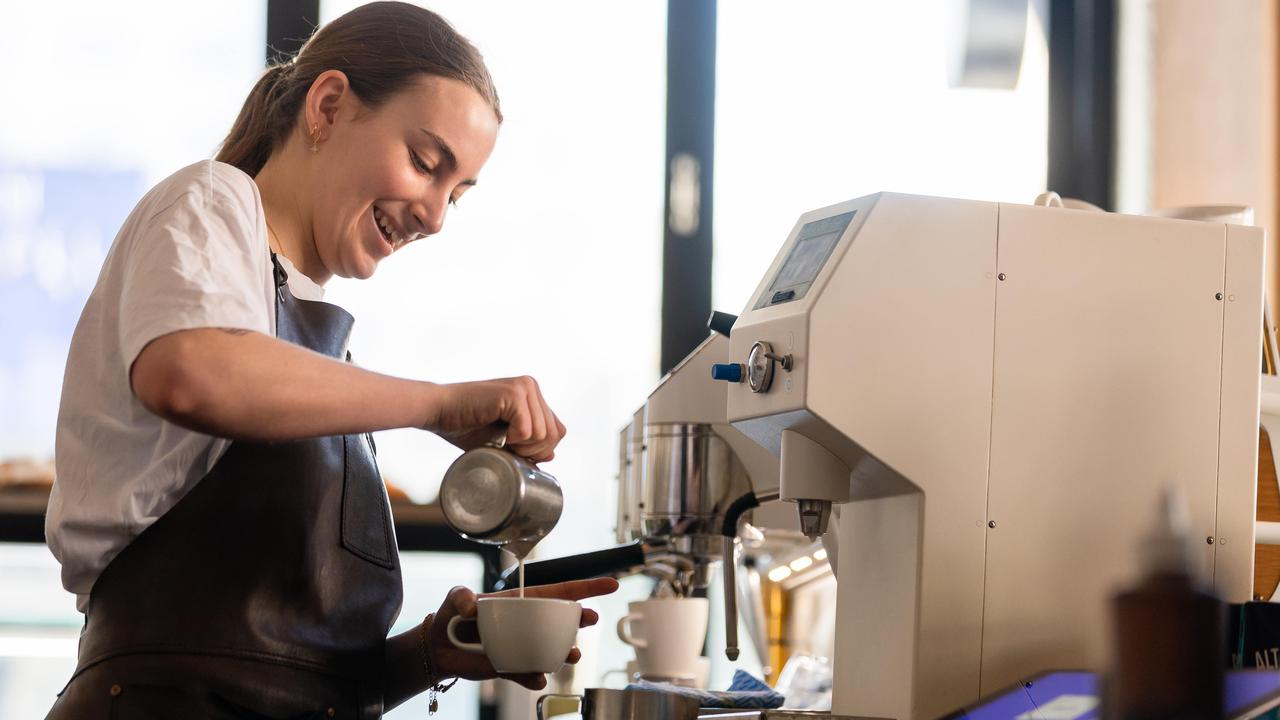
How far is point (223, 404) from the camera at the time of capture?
92 centimetres

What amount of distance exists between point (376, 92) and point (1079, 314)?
0.68 m

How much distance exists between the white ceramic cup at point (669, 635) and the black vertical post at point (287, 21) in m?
1.63

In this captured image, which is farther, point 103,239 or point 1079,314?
point 103,239

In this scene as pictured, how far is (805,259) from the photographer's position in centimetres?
117

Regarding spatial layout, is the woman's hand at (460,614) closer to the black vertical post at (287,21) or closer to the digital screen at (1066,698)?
the digital screen at (1066,698)

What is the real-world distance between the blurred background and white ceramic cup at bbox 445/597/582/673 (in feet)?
5.20

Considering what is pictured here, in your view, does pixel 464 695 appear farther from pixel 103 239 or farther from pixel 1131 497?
pixel 1131 497

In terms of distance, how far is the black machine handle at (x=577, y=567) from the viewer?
4.48ft

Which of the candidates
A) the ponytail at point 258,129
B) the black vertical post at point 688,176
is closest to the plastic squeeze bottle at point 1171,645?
the ponytail at point 258,129

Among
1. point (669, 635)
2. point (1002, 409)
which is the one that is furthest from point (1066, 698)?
point (669, 635)

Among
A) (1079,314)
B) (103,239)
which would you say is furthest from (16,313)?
(1079,314)

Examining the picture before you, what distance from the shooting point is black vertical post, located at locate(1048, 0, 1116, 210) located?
306 centimetres

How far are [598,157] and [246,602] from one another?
6.38 feet

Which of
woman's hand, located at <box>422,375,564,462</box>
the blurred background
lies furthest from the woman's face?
the blurred background
